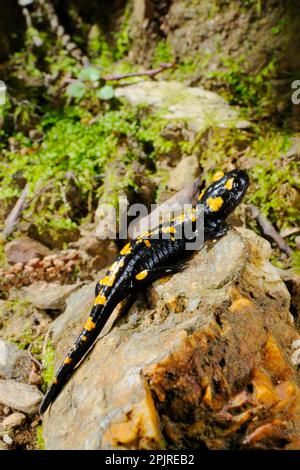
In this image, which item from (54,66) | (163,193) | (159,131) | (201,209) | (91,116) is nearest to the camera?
(201,209)

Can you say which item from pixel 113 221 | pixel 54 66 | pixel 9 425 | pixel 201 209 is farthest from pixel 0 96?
pixel 9 425

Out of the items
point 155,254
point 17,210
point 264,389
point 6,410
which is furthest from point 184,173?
point 6,410

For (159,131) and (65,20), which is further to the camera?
(65,20)

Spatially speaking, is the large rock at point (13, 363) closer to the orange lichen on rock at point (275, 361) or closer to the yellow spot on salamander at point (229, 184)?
the orange lichen on rock at point (275, 361)

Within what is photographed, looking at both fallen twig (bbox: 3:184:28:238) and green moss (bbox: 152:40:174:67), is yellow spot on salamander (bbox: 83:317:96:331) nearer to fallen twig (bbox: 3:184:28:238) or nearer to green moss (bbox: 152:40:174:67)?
fallen twig (bbox: 3:184:28:238)

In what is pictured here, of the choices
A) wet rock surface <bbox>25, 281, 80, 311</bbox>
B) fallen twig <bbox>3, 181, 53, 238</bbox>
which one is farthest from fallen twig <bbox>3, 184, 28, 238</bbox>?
wet rock surface <bbox>25, 281, 80, 311</bbox>
